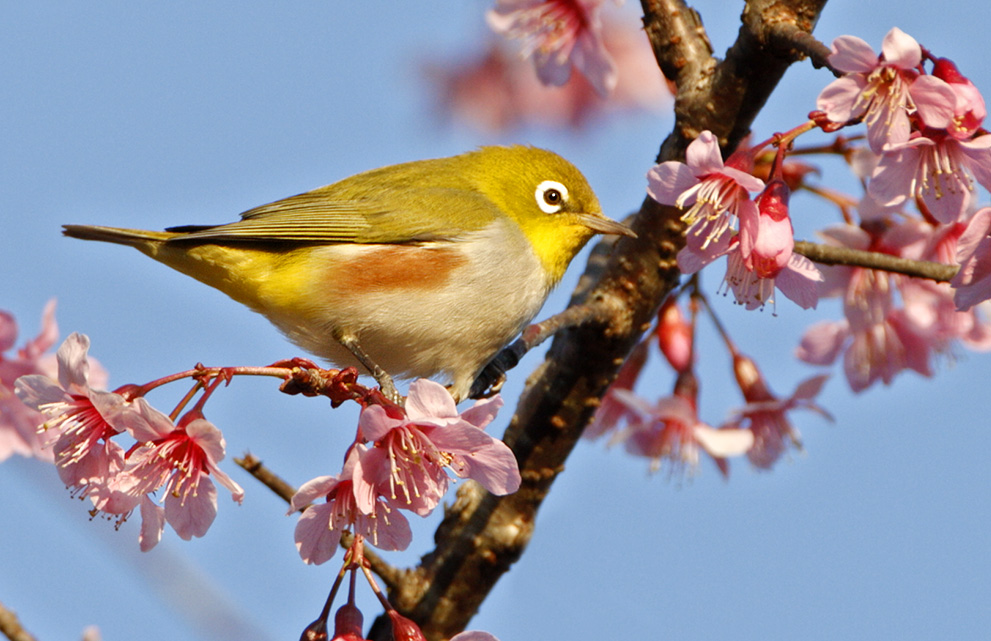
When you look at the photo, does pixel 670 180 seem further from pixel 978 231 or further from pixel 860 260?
pixel 860 260

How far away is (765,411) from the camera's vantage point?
4.94m

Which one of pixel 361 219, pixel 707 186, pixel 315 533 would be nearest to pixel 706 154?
pixel 707 186

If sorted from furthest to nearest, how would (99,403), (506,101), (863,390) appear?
(506,101) → (863,390) → (99,403)

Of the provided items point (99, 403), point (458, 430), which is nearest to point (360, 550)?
point (458, 430)

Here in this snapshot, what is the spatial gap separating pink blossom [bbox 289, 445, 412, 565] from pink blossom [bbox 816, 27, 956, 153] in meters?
1.58

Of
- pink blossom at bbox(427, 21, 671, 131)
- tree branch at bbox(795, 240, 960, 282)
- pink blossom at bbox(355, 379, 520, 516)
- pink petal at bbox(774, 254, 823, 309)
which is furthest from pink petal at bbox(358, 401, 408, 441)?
pink blossom at bbox(427, 21, 671, 131)

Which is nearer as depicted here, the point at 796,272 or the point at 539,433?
the point at 796,272

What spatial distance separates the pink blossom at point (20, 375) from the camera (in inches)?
148

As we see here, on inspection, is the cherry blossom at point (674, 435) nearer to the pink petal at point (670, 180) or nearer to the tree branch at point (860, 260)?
the tree branch at point (860, 260)

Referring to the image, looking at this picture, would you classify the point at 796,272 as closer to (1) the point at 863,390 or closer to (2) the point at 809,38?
(2) the point at 809,38

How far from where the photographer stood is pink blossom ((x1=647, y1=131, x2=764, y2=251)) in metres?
2.86

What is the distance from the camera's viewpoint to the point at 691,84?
3.87 m

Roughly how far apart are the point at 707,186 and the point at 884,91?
A: 0.52m

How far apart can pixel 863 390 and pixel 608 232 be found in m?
1.44
